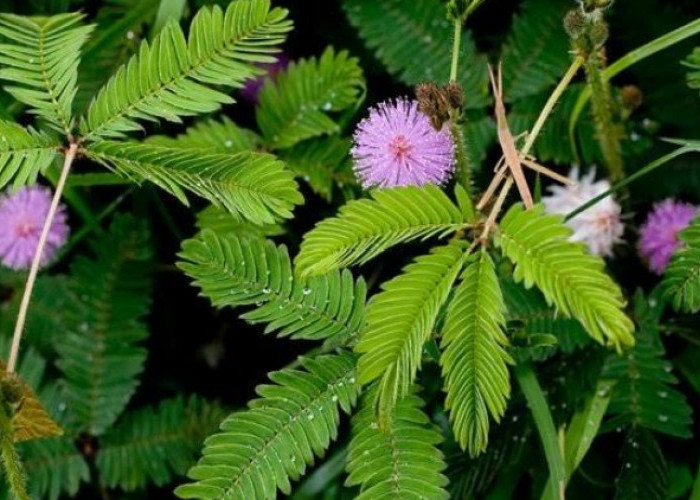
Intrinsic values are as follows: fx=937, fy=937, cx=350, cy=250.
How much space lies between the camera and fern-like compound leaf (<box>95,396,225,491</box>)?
5.15ft

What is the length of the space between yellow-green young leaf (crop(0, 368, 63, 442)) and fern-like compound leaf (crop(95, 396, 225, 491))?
417mm

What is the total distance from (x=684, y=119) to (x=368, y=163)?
0.71 metres

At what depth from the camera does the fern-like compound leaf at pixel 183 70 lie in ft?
4.03

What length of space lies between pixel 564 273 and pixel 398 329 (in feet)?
0.61

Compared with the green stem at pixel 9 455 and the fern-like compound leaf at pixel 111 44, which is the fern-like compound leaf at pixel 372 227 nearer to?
the green stem at pixel 9 455

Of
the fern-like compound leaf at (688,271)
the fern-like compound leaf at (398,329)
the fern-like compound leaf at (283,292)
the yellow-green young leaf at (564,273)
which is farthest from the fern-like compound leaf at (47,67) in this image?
the fern-like compound leaf at (688,271)

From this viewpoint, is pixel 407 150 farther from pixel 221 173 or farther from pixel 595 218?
pixel 595 218

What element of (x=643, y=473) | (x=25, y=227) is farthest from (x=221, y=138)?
(x=643, y=473)

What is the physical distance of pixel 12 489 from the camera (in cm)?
109

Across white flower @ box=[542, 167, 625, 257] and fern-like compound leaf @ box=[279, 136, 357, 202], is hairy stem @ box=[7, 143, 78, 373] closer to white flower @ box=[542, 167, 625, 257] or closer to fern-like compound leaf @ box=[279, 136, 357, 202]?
fern-like compound leaf @ box=[279, 136, 357, 202]

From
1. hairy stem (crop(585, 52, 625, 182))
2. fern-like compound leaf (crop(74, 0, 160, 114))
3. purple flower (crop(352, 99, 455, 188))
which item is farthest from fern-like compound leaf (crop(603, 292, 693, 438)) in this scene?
fern-like compound leaf (crop(74, 0, 160, 114))

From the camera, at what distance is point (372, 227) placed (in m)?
1.05

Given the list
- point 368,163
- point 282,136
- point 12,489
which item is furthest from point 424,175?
point 12,489

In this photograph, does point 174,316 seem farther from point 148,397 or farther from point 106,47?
point 106,47
